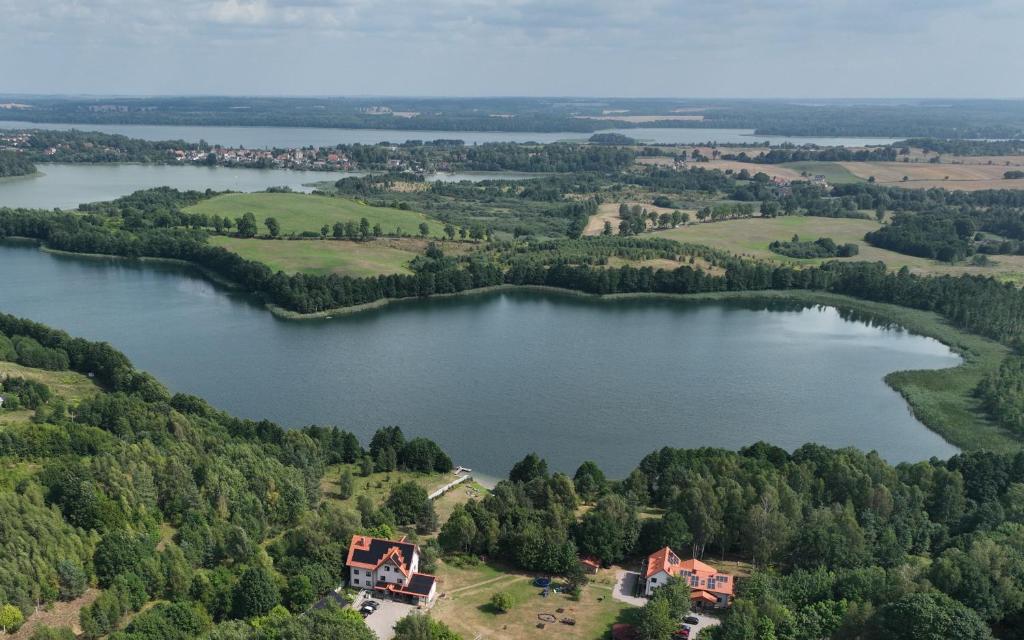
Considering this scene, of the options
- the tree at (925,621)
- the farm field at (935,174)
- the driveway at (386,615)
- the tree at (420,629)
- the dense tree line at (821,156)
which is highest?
the dense tree line at (821,156)

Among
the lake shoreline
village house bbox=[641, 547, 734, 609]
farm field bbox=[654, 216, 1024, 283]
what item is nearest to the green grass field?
farm field bbox=[654, 216, 1024, 283]

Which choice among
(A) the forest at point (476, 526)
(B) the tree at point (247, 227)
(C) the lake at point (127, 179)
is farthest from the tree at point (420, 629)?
(C) the lake at point (127, 179)

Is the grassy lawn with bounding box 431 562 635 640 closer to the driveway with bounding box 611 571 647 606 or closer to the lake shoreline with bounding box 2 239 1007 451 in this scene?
the driveway with bounding box 611 571 647 606

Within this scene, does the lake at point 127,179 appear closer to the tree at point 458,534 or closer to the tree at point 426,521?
the tree at point 426,521

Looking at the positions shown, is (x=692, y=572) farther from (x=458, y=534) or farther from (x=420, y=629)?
(x=420, y=629)

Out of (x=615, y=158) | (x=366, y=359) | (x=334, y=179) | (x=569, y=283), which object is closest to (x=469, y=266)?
(x=569, y=283)

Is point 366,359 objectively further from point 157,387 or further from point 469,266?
point 469,266
